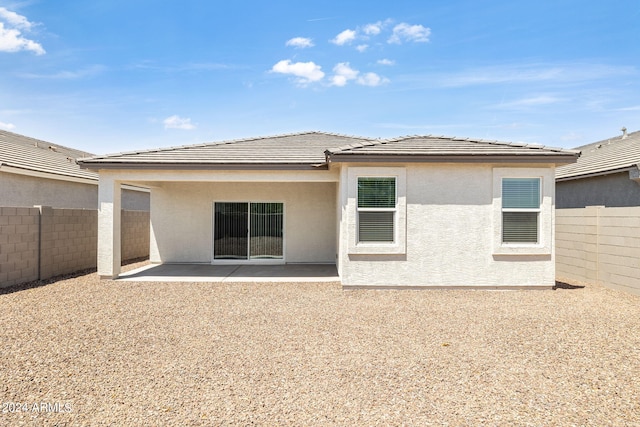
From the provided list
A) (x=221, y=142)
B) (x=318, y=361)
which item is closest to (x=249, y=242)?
(x=221, y=142)

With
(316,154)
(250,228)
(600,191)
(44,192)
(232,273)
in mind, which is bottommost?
(232,273)

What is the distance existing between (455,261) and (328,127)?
30.0 ft

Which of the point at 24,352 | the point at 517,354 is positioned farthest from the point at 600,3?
the point at 24,352

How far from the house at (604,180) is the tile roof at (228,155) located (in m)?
10.1

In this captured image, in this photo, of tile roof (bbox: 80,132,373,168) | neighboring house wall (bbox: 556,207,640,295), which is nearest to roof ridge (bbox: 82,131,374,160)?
tile roof (bbox: 80,132,373,168)

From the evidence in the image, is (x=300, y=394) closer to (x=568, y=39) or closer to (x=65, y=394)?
(x=65, y=394)

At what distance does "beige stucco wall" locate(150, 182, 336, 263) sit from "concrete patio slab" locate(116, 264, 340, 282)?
651 mm

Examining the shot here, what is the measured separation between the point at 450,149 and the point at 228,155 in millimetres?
6635

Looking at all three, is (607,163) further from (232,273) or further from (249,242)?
(232,273)

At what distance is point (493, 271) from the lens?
363 inches

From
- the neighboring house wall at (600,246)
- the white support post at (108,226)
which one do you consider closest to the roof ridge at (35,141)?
the white support post at (108,226)

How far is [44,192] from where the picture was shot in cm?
1434

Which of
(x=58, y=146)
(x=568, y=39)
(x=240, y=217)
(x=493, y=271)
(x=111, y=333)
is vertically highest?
(x=568, y=39)

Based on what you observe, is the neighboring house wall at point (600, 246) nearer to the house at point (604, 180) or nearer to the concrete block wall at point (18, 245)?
the house at point (604, 180)
